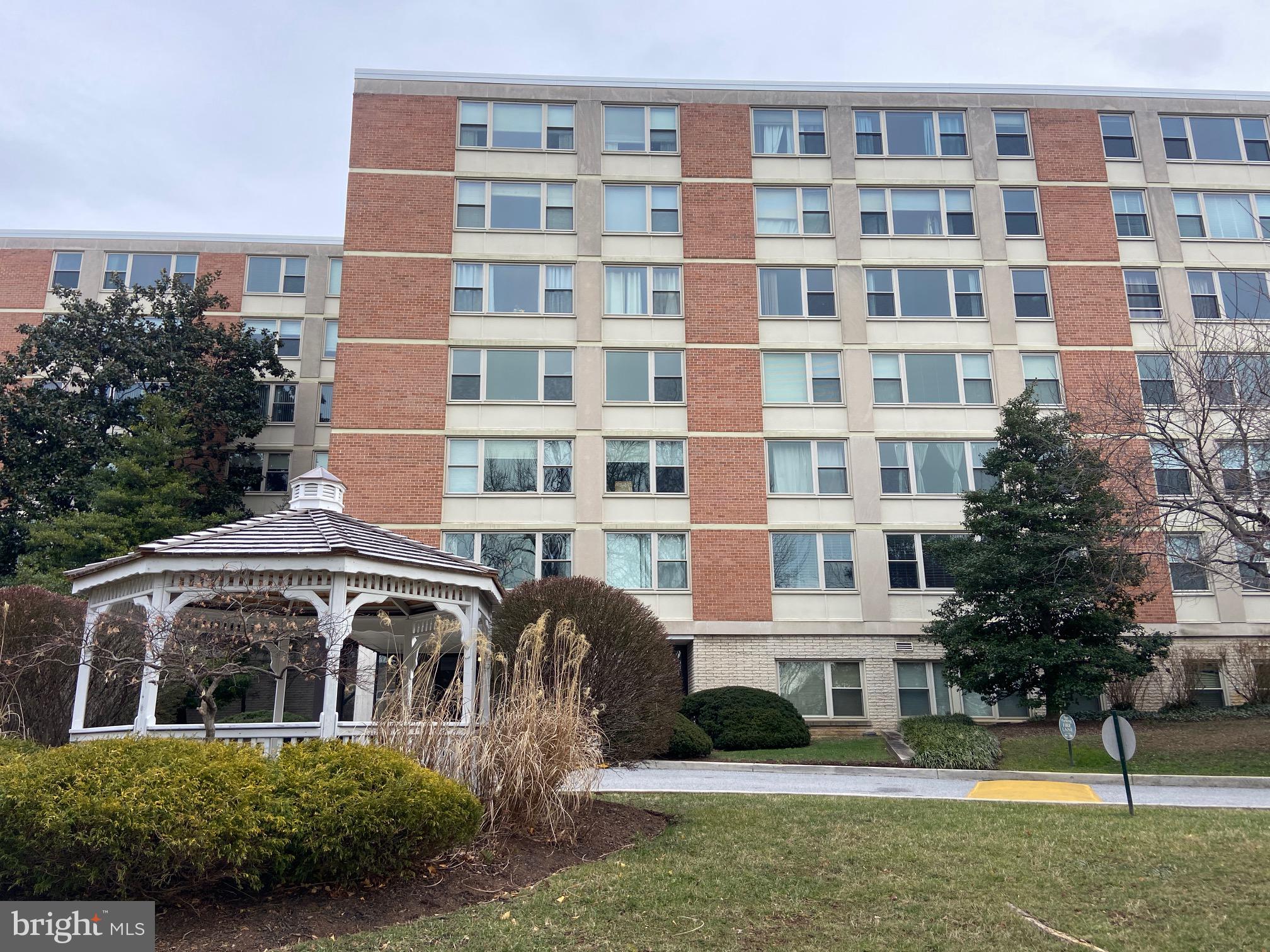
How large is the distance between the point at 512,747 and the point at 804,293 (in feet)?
70.9

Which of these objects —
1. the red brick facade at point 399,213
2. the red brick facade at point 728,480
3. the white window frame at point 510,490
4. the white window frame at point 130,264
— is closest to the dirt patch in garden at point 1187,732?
the red brick facade at point 728,480

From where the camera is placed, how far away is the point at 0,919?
6.54 meters

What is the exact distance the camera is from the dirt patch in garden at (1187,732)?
18891 millimetres

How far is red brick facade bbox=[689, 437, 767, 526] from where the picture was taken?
26.4 meters

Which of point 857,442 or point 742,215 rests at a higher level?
point 742,215

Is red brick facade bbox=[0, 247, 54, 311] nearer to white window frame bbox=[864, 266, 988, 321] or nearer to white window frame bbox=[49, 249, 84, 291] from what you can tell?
white window frame bbox=[49, 249, 84, 291]

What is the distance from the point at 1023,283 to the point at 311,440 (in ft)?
78.3

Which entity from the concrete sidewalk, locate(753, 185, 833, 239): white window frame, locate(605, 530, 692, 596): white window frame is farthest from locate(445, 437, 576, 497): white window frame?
the concrete sidewalk

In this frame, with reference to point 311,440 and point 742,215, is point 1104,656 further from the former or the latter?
point 311,440

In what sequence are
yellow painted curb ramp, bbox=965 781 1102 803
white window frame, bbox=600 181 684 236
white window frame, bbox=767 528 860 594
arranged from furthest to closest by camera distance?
1. white window frame, bbox=600 181 684 236
2. white window frame, bbox=767 528 860 594
3. yellow painted curb ramp, bbox=965 781 1102 803

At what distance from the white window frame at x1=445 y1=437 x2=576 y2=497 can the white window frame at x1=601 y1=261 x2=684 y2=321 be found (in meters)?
4.15

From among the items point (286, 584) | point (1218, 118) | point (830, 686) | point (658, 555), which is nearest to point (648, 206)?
point (658, 555)

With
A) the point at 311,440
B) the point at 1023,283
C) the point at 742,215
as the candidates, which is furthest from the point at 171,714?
the point at 1023,283

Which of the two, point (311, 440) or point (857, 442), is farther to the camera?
point (311, 440)
